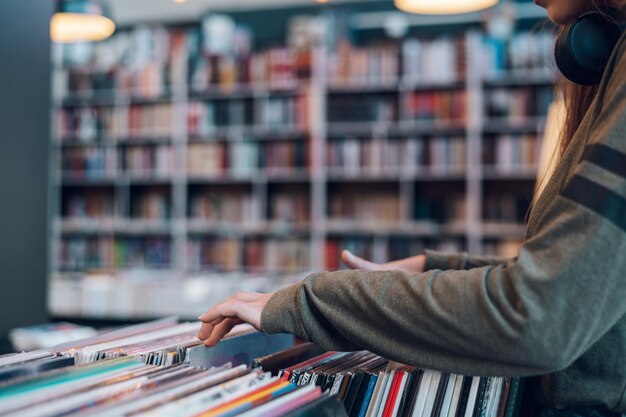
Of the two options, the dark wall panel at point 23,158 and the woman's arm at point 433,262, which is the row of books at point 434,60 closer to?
the dark wall panel at point 23,158

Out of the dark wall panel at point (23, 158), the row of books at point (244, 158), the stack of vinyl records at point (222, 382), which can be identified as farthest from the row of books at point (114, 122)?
the stack of vinyl records at point (222, 382)

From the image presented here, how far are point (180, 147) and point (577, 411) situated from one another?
529 cm

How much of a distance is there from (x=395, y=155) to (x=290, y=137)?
0.86m

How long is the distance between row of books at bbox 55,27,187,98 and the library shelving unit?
2 centimetres

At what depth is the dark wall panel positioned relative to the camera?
6.11 ft

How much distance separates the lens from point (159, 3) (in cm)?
714

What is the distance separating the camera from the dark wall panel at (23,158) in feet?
6.11

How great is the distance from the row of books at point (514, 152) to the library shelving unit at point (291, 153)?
1 cm

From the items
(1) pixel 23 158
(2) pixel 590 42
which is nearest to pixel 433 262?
(2) pixel 590 42

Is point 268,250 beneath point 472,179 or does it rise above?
beneath

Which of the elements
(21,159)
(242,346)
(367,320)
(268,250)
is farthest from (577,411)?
(268,250)

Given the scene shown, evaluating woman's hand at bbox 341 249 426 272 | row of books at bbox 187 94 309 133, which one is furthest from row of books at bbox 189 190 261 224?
woman's hand at bbox 341 249 426 272

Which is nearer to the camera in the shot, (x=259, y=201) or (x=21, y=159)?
(x=21, y=159)

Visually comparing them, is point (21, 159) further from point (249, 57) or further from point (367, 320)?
point (249, 57)
